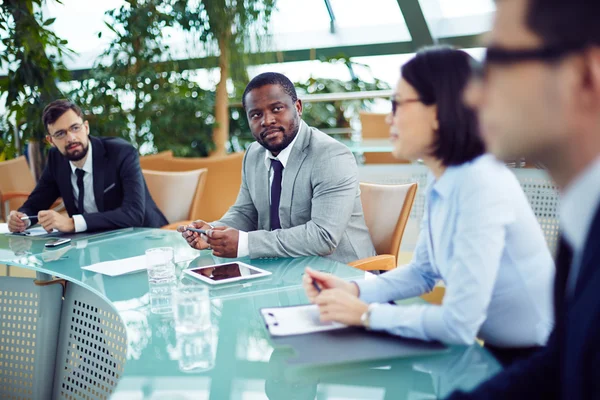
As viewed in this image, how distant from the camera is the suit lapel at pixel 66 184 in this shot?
3.23 metres

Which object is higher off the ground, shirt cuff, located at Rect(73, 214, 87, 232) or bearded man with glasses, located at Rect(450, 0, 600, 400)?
bearded man with glasses, located at Rect(450, 0, 600, 400)

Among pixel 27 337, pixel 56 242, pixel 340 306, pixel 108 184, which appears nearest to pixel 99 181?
pixel 108 184

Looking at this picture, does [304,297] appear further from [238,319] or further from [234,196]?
→ [234,196]

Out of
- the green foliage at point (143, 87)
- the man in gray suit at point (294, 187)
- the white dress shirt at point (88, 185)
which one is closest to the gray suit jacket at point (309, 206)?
the man in gray suit at point (294, 187)

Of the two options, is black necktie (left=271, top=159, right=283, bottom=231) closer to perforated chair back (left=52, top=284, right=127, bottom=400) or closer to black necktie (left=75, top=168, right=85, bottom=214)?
perforated chair back (left=52, top=284, right=127, bottom=400)

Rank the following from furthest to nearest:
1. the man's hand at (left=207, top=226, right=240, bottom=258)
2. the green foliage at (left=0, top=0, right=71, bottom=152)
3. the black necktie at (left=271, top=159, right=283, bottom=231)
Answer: the green foliage at (left=0, top=0, right=71, bottom=152)
the black necktie at (left=271, top=159, right=283, bottom=231)
the man's hand at (left=207, top=226, right=240, bottom=258)

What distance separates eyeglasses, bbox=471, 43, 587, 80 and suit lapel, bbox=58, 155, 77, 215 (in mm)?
2911

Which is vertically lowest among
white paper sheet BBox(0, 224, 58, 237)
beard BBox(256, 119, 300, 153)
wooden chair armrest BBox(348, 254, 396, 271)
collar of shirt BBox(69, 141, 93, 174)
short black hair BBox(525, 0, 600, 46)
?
wooden chair armrest BBox(348, 254, 396, 271)

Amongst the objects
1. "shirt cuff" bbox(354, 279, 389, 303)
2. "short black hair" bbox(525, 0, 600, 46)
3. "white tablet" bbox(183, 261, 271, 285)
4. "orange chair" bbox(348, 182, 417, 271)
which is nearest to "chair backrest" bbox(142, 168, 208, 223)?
"orange chair" bbox(348, 182, 417, 271)

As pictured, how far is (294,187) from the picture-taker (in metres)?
2.39

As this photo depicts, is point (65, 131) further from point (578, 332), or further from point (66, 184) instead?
point (578, 332)

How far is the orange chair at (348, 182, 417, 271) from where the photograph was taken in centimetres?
252

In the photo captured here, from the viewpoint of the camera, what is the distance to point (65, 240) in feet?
8.00

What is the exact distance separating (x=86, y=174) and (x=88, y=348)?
143cm
